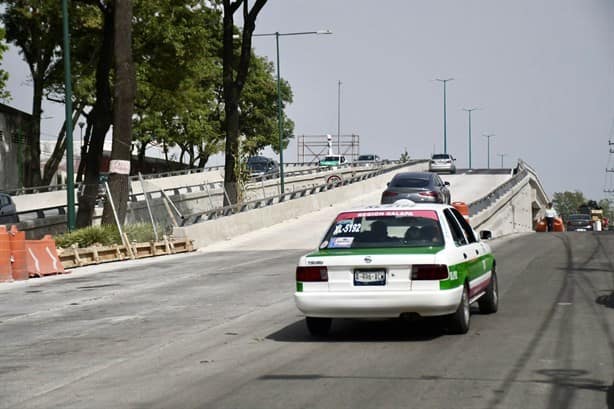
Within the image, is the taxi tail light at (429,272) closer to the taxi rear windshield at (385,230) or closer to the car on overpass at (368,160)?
the taxi rear windshield at (385,230)

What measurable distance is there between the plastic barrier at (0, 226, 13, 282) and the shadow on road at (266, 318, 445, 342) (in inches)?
451

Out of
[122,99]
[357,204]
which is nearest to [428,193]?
[122,99]

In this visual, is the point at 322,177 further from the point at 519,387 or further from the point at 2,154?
the point at 519,387

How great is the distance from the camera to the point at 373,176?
229 ft

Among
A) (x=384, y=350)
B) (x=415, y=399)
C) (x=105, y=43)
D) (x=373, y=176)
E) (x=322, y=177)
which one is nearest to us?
(x=415, y=399)

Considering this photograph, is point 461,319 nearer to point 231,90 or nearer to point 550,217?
point 231,90

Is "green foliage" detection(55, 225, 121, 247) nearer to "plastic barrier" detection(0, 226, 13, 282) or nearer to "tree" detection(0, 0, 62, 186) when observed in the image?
"plastic barrier" detection(0, 226, 13, 282)

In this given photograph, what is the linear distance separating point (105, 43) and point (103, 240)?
431 inches

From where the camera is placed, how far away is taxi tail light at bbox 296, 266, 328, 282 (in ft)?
40.1

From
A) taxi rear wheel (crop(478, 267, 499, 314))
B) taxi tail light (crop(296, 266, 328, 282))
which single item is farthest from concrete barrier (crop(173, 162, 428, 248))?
taxi tail light (crop(296, 266, 328, 282))

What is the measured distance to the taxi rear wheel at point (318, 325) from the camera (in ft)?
41.9

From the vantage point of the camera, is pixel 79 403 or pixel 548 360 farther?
pixel 548 360

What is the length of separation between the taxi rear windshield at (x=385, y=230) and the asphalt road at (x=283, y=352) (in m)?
1.10

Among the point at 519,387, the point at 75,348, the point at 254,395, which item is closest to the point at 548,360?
the point at 519,387
